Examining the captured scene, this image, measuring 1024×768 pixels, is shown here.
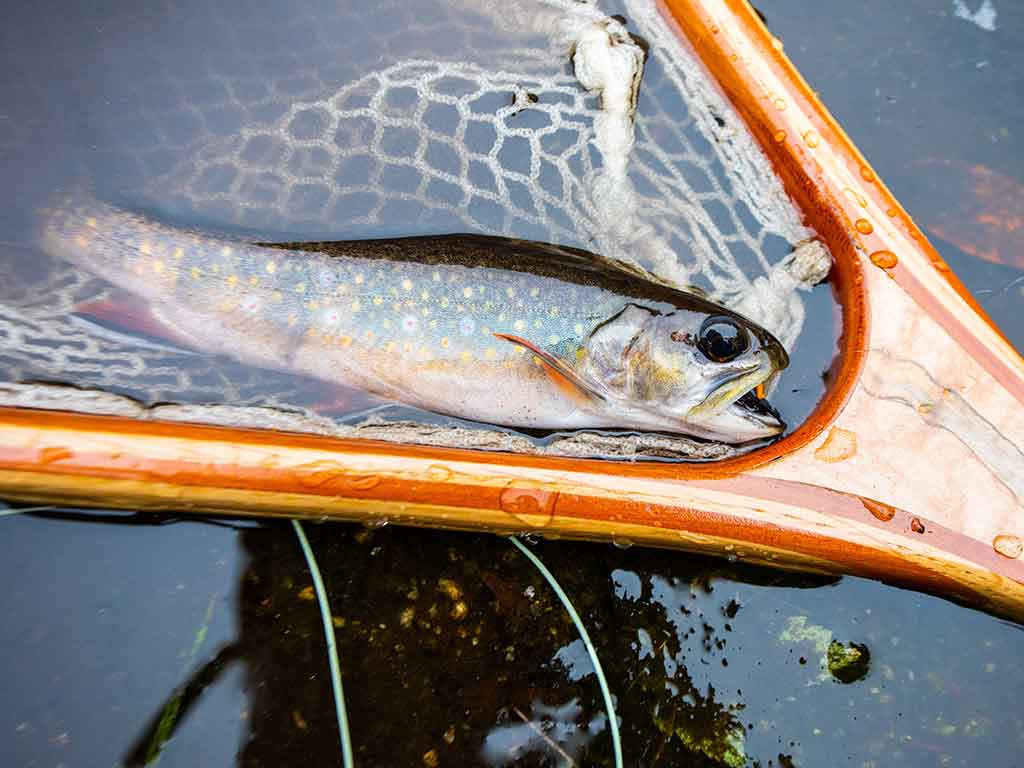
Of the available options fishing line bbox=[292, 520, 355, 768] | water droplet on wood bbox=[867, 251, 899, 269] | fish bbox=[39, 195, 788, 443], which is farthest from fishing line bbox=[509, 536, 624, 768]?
water droplet on wood bbox=[867, 251, 899, 269]

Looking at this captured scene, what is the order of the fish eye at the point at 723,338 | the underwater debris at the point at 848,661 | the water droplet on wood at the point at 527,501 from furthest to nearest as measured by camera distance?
1. the underwater debris at the point at 848,661
2. the fish eye at the point at 723,338
3. the water droplet on wood at the point at 527,501

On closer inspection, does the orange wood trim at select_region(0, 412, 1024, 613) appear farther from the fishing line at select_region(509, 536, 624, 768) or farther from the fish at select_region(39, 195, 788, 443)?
the fish at select_region(39, 195, 788, 443)

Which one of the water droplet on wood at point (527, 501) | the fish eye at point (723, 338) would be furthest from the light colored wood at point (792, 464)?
the fish eye at point (723, 338)

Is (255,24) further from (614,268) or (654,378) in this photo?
(654,378)

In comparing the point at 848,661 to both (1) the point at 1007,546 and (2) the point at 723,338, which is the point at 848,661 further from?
(2) the point at 723,338

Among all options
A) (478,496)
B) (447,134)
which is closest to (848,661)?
(478,496)

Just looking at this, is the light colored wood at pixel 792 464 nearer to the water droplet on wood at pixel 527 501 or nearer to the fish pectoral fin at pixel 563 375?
the water droplet on wood at pixel 527 501
